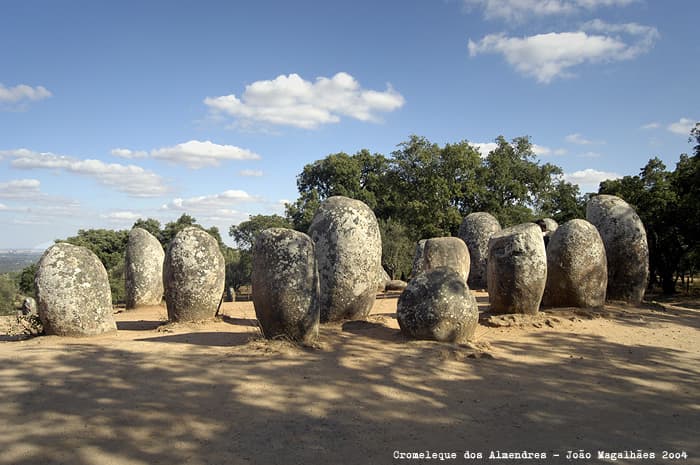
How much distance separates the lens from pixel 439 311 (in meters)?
7.32

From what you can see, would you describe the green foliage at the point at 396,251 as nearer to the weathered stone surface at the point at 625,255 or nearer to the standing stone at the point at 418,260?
the standing stone at the point at 418,260

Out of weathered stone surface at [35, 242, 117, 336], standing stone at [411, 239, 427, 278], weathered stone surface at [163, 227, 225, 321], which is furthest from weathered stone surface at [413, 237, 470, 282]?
weathered stone surface at [35, 242, 117, 336]

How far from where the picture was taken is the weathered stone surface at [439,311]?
7.33 m

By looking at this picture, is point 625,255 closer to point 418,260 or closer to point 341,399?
point 418,260

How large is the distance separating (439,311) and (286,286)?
7.94ft

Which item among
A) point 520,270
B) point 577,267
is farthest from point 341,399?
point 577,267

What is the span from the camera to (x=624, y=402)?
5148mm

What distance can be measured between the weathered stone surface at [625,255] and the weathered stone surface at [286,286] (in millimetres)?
8249

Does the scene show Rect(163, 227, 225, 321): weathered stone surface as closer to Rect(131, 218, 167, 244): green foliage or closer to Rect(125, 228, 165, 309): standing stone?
Rect(125, 228, 165, 309): standing stone

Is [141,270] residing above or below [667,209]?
below

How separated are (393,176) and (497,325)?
18882 mm

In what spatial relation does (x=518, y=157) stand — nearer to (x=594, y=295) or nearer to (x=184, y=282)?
(x=594, y=295)

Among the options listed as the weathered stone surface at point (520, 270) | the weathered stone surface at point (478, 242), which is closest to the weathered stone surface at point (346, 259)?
the weathered stone surface at point (520, 270)

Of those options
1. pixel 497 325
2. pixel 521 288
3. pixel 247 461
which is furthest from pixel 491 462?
pixel 521 288
